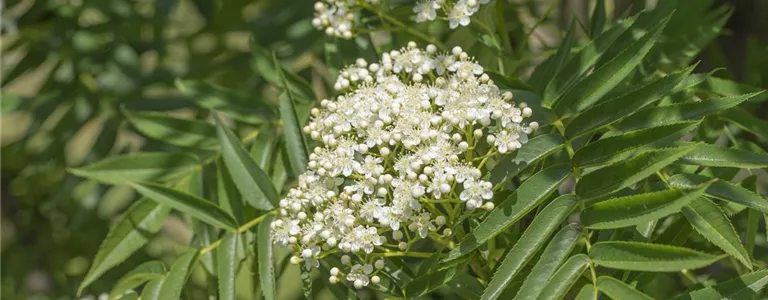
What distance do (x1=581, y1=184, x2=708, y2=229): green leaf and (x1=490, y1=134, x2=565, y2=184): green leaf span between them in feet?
0.32

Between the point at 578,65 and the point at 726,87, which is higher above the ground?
the point at 578,65

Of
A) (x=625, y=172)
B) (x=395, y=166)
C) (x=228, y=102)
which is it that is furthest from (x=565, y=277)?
(x=228, y=102)

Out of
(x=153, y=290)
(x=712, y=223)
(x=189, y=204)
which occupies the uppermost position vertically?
(x=712, y=223)

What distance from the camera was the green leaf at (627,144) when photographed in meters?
1.03

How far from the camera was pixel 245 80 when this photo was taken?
2033mm

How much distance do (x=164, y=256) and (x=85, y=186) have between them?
0.25 m

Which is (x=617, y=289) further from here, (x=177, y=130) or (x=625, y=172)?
(x=177, y=130)

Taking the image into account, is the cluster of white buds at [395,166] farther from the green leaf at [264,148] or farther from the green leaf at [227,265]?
the green leaf at [264,148]

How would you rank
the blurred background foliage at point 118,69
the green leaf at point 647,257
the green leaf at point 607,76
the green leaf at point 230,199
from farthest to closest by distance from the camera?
1. the blurred background foliage at point 118,69
2. the green leaf at point 230,199
3. the green leaf at point 607,76
4. the green leaf at point 647,257

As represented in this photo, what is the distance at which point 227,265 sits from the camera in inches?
49.3

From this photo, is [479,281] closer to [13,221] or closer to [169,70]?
[169,70]

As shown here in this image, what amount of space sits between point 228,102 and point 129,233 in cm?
31

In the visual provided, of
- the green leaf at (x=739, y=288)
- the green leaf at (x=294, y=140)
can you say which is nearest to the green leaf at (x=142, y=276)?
the green leaf at (x=294, y=140)

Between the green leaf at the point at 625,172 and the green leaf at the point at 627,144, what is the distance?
0.01 m
